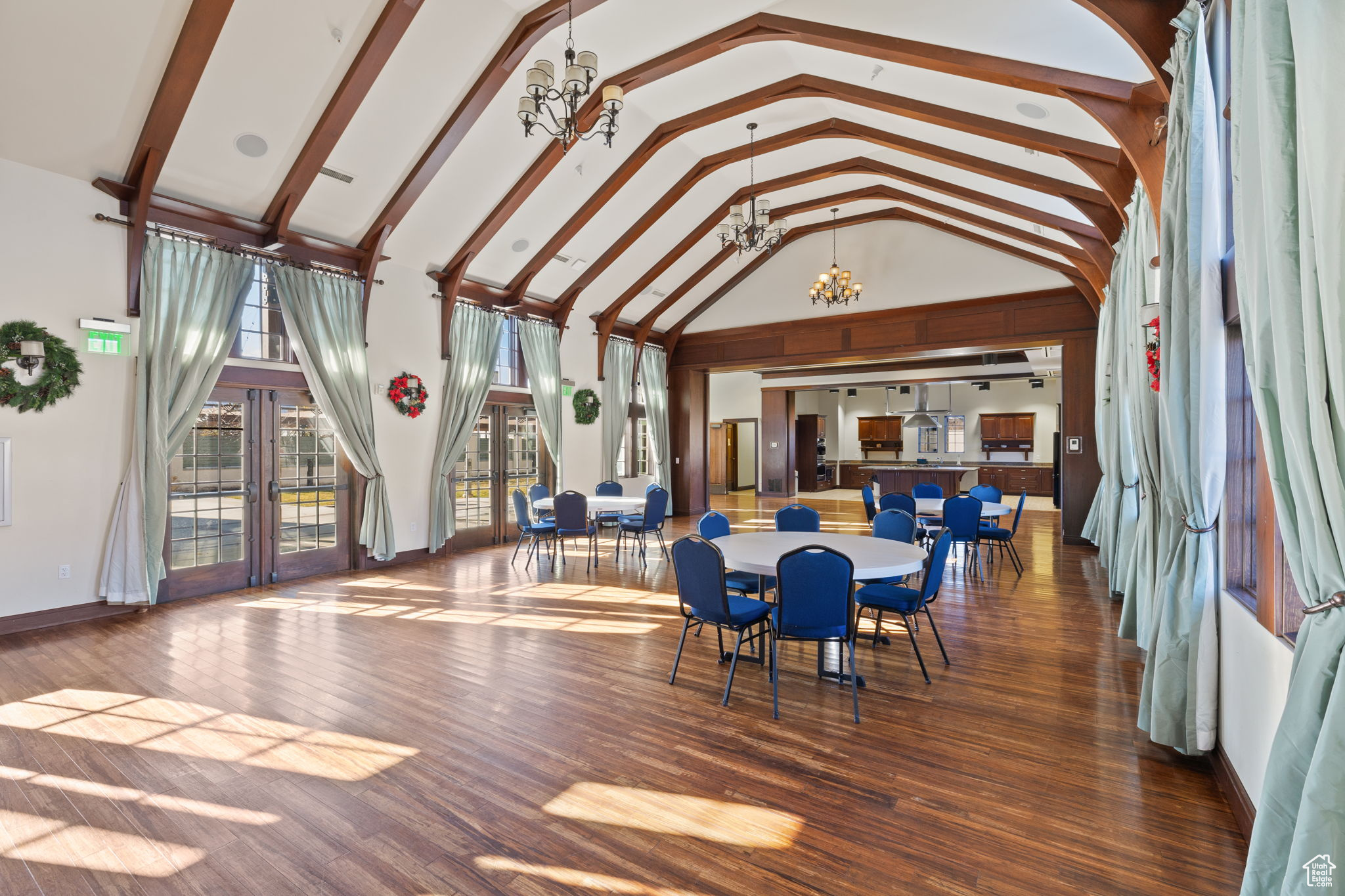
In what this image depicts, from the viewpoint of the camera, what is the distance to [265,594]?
5.90 metres

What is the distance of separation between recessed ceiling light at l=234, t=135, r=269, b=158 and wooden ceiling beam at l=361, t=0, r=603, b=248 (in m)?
1.23

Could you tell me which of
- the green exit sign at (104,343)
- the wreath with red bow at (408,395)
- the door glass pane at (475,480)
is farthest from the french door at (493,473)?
the green exit sign at (104,343)

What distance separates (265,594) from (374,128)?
439 cm

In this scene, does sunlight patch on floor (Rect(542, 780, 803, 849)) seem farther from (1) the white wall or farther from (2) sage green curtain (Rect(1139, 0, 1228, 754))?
(1) the white wall

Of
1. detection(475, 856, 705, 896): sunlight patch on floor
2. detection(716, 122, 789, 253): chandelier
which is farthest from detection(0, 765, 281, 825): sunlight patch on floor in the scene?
detection(716, 122, 789, 253): chandelier

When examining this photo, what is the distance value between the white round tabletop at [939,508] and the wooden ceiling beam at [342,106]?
6.36 m

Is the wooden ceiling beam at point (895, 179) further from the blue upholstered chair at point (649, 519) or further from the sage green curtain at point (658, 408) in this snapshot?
the blue upholstered chair at point (649, 519)

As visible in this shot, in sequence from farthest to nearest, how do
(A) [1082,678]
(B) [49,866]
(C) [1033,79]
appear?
(C) [1033,79] → (A) [1082,678] → (B) [49,866]

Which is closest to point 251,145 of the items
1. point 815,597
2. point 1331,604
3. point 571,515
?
point 571,515

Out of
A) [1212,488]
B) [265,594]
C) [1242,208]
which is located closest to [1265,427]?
[1242,208]

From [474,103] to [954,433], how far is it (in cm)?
1463

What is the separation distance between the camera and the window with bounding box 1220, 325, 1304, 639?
2.35 metres

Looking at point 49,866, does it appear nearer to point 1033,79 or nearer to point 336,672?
point 336,672

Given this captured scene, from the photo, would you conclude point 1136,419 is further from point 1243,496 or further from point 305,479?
point 305,479
